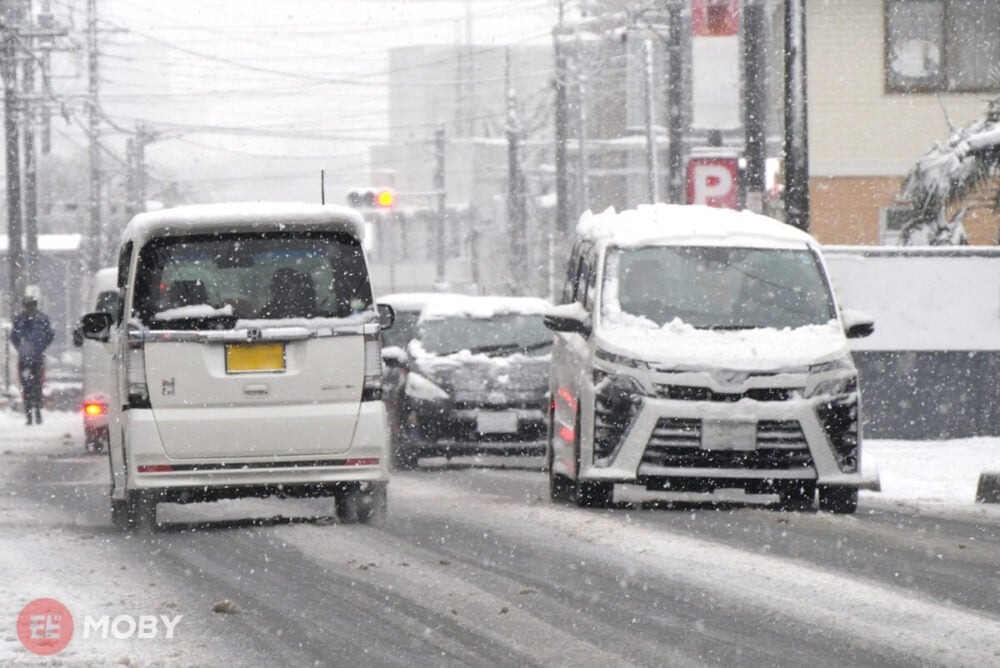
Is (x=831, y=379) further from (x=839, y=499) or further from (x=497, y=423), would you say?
(x=497, y=423)

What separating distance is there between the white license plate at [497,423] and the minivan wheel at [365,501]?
6090 millimetres

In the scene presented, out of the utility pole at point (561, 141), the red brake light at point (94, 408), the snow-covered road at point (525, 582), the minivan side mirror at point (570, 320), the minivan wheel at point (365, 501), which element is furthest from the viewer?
the utility pole at point (561, 141)

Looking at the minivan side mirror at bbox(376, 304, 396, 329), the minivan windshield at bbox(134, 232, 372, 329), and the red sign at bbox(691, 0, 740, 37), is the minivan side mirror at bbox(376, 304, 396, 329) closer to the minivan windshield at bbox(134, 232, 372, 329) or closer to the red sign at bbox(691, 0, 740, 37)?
the minivan windshield at bbox(134, 232, 372, 329)

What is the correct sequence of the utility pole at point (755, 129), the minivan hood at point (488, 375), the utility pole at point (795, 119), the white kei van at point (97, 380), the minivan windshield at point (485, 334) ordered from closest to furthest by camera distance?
1. the minivan hood at point (488, 375)
2. the minivan windshield at point (485, 334)
3. the utility pole at point (795, 119)
4. the utility pole at point (755, 129)
5. the white kei van at point (97, 380)

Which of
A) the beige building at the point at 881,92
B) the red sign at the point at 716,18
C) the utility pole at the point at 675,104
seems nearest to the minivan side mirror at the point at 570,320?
the red sign at the point at 716,18

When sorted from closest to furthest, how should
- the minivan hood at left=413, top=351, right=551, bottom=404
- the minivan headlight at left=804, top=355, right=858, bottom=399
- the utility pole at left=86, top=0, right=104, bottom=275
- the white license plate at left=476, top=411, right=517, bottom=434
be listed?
the minivan headlight at left=804, top=355, right=858, bottom=399, the white license plate at left=476, top=411, right=517, bottom=434, the minivan hood at left=413, top=351, right=551, bottom=404, the utility pole at left=86, top=0, right=104, bottom=275

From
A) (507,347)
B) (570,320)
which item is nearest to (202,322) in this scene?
(570,320)

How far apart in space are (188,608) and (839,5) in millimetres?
25558

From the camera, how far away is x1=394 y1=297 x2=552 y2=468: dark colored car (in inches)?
741

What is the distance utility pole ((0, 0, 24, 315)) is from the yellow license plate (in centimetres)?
2845

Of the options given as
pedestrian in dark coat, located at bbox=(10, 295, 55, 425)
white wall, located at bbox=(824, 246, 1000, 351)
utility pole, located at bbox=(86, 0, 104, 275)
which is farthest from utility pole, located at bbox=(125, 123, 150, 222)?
white wall, located at bbox=(824, 246, 1000, 351)

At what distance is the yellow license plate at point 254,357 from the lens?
12.2m

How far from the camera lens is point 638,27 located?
1478 inches

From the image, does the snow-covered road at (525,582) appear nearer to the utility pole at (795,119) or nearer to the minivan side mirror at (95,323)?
the minivan side mirror at (95,323)
